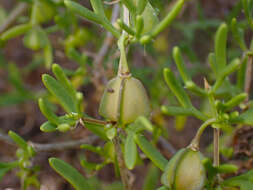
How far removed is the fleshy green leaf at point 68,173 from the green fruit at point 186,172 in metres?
0.24

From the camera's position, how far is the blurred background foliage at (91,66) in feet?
5.11

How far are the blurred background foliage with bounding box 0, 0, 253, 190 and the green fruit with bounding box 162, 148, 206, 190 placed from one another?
1.38ft

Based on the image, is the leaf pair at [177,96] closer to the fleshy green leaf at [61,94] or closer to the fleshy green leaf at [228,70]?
the fleshy green leaf at [228,70]

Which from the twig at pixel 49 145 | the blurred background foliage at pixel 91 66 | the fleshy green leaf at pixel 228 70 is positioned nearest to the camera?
the fleshy green leaf at pixel 228 70

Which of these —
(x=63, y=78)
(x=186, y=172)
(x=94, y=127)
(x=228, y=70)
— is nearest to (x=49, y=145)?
(x=94, y=127)

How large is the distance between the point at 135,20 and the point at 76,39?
0.99 m

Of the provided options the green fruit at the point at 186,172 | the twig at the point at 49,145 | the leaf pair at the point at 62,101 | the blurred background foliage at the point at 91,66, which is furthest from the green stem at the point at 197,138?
the twig at the point at 49,145

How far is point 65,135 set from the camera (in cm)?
201

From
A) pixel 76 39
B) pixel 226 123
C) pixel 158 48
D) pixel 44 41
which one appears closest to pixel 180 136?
pixel 158 48

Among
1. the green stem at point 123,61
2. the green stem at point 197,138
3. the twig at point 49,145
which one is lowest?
the twig at point 49,145

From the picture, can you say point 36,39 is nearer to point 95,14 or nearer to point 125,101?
point 95,14

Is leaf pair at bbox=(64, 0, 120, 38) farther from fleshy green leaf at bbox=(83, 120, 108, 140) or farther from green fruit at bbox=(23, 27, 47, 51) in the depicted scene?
green fruit at bbox=(23, 27, 47, 51)

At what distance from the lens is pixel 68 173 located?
3.02 ft

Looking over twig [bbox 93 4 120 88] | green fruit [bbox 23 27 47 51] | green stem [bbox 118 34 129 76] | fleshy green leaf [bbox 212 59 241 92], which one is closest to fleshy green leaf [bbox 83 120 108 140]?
green stem [bbox 118 34 129 76]
